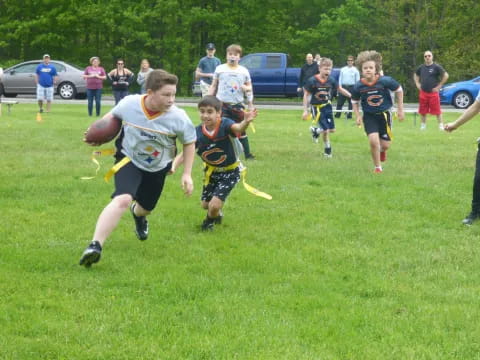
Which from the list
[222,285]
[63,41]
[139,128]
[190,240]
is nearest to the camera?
[222,285]

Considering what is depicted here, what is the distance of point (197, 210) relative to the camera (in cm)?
898

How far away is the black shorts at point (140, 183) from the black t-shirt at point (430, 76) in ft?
49.6

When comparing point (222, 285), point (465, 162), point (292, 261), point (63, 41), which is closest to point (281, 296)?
point (222, 285)

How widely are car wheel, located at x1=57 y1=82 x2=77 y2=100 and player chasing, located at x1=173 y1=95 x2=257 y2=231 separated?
23.7m

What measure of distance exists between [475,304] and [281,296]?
1439mm

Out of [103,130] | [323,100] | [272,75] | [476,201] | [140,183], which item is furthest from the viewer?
[272,75]

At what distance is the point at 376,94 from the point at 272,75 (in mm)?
18856

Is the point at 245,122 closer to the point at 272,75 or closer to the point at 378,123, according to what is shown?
the point at 378,123

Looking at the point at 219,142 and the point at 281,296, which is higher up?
the point at 219,142

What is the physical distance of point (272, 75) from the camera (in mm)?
30281

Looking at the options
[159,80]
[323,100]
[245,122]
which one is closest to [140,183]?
[159,80]

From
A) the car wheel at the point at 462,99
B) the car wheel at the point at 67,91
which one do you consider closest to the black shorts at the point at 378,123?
the car wheel at the point at 462,99

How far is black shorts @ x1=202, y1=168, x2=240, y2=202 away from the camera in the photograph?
25.9ft

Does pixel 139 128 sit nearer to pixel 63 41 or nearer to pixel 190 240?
pixel 190 240
